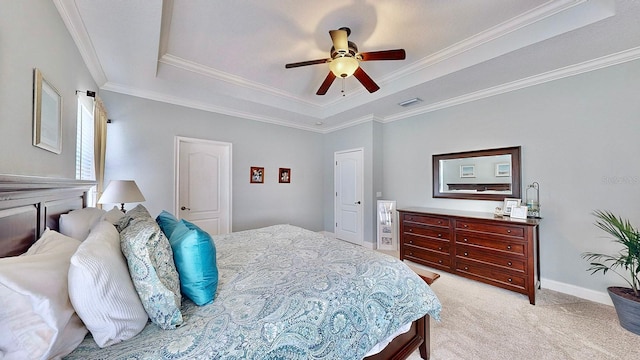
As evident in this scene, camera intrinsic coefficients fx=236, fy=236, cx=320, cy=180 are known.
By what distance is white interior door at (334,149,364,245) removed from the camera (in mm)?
4703

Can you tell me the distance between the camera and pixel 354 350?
1.21 meters

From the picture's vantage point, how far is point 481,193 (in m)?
3.35

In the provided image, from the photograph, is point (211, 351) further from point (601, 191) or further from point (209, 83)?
point (601, 191)

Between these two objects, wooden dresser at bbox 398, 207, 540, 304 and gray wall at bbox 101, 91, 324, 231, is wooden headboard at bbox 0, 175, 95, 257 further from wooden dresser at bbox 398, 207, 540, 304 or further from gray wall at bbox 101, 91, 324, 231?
wooden dresser at bbox 398, 207, 540, 304

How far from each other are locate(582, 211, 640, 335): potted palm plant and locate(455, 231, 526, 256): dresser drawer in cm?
65

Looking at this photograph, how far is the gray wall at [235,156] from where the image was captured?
3262mm

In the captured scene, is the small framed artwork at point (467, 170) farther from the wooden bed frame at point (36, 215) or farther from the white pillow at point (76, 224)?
the white pillow at point (76, 224)

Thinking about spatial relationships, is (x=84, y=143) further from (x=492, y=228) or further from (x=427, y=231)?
(x=492, y=228)

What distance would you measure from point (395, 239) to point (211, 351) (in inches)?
155

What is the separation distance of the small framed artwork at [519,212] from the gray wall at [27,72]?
4256 millimetres

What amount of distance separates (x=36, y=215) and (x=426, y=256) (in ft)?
12.5

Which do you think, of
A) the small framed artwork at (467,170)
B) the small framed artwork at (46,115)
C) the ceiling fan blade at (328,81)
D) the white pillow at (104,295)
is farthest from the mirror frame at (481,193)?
the small framed artwork at (46,115)

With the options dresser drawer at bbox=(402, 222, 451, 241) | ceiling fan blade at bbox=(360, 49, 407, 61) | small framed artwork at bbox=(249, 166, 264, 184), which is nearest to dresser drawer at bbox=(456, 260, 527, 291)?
dresser drawer at bbox=(402, 222, 451, 241)

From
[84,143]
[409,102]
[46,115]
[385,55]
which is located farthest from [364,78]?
[84,143]
